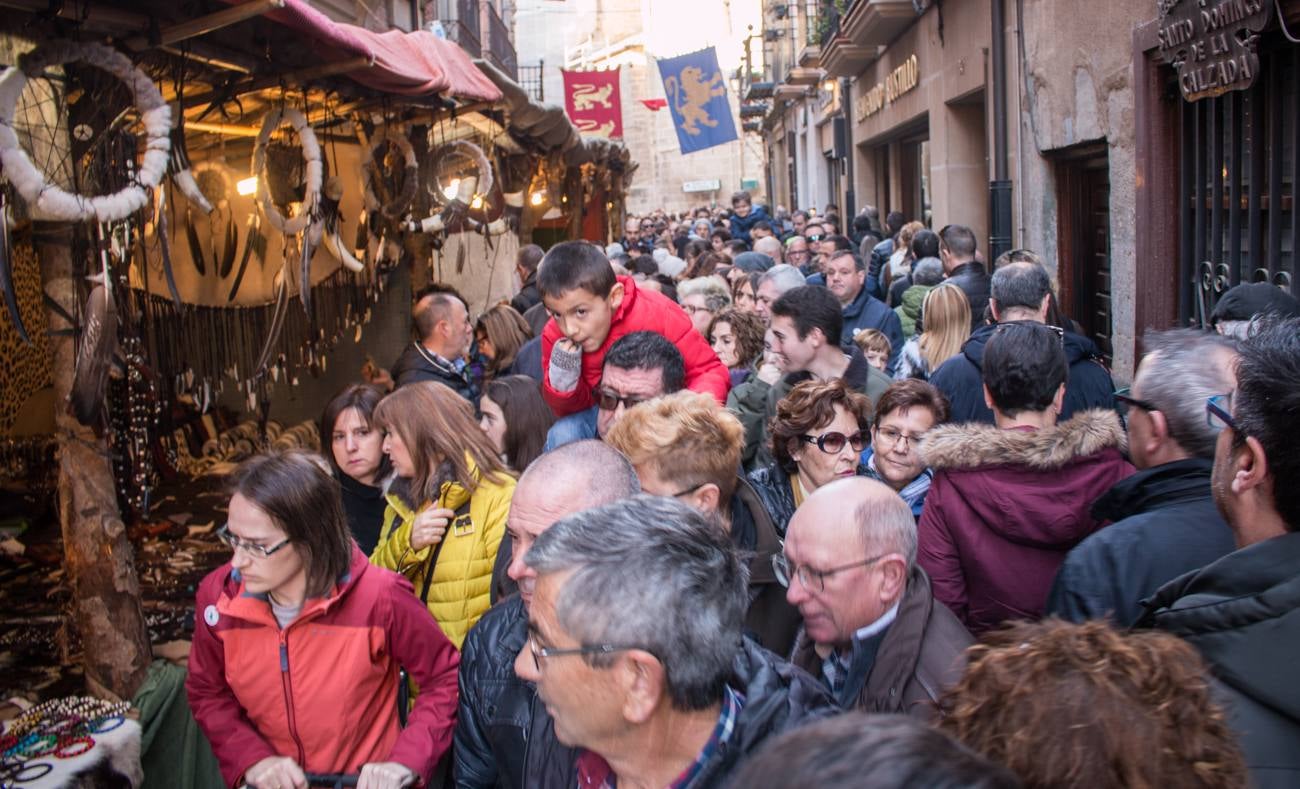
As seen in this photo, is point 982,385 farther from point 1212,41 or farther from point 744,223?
point 744,223

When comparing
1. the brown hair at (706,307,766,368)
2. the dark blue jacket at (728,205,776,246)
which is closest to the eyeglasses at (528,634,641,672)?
the brown hair at (706,307,766,368)

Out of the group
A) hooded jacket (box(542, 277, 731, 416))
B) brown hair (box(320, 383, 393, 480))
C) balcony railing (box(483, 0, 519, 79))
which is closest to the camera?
hooded jacket (box(542, 277, 731, 416))

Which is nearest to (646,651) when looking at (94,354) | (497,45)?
(94,354)

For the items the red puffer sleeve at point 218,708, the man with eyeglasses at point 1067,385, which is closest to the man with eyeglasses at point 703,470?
the red puffer sleeve at point 218,708

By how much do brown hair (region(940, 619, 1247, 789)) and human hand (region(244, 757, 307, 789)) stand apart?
6.77 ft

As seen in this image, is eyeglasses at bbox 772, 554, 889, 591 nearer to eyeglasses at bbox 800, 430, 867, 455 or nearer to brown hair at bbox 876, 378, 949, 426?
eyeglasses at bbox 800, 430, 867, 455

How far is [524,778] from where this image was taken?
2256 millimetres

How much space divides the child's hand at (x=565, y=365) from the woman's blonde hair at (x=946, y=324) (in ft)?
6.52

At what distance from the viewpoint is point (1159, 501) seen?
2.53 m

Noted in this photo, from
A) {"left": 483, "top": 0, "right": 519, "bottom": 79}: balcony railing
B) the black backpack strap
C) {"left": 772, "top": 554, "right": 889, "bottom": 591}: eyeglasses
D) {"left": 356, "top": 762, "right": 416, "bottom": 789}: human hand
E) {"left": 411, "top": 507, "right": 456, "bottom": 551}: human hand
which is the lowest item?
{"left": 356, "top": 762, "right": 416, "bottom": 789}: human hand

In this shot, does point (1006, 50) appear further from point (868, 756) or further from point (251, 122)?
point (868, 756)

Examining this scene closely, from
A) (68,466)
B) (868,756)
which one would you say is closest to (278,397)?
(68,466)

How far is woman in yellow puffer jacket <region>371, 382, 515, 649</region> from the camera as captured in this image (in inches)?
136

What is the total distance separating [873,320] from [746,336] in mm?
1165
